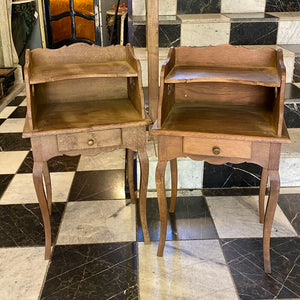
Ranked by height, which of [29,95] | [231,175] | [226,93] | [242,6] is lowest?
[231,175]

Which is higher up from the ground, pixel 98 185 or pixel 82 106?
pixel 82 106

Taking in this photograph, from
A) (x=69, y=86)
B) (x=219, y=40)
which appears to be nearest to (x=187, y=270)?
(x=69, y=86)

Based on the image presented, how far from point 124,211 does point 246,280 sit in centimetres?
86

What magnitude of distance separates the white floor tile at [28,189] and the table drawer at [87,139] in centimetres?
85

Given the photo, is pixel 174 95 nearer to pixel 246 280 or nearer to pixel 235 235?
pixel 235 235

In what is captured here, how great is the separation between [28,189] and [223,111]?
1.45 meters

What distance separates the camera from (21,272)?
79.6 inches

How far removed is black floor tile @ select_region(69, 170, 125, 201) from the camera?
2.71 meters

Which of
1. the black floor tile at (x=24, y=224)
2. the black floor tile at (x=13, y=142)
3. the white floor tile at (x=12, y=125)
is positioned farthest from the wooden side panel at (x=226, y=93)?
the white floor tile at (x=12, y=125)

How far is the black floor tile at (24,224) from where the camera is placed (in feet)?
7.44

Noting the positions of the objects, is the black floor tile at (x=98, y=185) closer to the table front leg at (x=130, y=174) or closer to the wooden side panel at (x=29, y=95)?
the table front leg at (x=130, y=174)

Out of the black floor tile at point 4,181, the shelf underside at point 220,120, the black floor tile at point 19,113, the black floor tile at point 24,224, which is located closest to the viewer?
the shelf underside at point 220,120

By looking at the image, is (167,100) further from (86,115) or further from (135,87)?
(86,115)

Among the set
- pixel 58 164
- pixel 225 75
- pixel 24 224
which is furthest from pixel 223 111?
pixel 58 164
